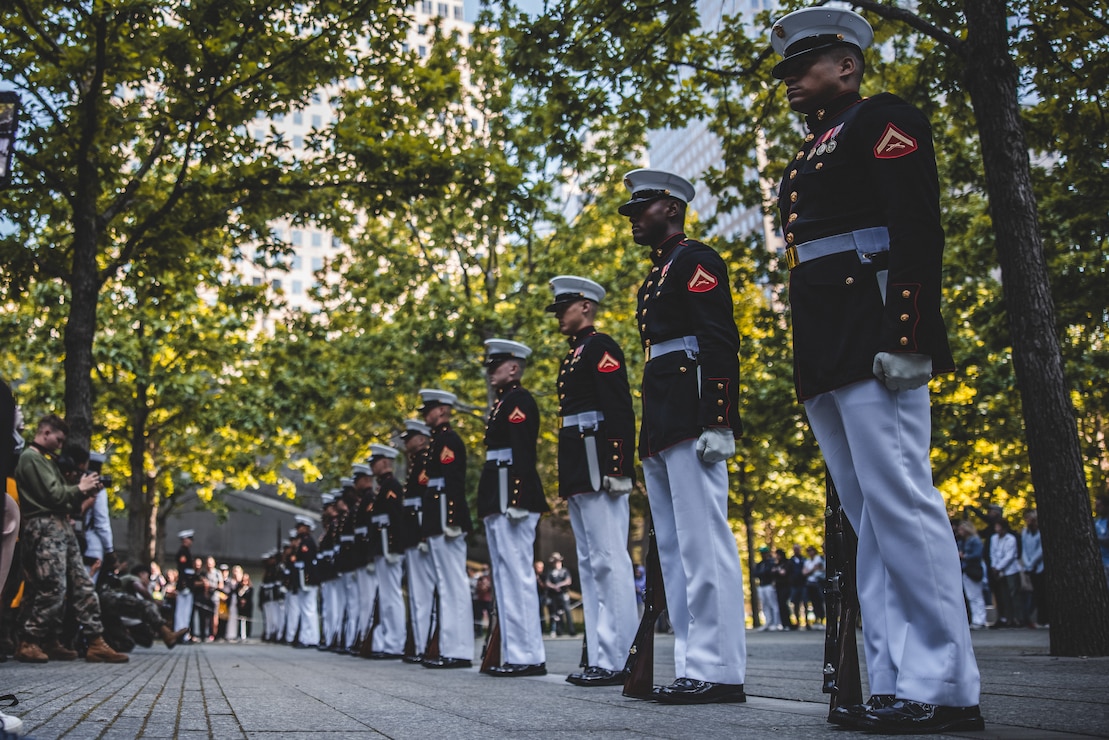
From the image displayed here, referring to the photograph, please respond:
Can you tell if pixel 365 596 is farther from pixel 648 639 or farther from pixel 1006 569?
pixel 1006 569

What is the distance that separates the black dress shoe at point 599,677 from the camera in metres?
6.02

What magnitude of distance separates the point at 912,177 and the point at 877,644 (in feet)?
5.02

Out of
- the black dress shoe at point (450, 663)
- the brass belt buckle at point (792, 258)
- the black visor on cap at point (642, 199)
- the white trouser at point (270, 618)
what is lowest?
the white trouser at point (270, 618)

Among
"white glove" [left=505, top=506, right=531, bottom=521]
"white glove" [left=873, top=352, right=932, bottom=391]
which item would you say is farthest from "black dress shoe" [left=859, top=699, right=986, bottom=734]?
"white glove" [left=505, top=506, right=531, bottom=521]

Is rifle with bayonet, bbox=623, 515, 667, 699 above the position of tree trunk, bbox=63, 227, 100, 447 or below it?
below

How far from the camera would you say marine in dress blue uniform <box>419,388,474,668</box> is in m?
9.05

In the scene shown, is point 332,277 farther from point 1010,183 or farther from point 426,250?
point 1010,183

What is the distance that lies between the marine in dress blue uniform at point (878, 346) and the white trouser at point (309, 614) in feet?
59.6

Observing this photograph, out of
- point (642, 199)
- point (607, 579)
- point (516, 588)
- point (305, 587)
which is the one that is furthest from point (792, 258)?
point (305, 587)

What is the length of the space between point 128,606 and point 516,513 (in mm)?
6744

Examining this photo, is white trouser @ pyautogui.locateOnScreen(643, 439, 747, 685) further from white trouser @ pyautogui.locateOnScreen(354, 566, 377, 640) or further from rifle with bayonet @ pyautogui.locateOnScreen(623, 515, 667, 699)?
white trouser @ pyautogui.locateOnScreen(354, 566, 377, 640)

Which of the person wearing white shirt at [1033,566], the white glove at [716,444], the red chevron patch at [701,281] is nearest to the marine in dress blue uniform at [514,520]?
the red chevron patch at [701,281]

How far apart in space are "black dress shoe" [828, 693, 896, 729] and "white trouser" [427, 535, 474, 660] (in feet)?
19.6

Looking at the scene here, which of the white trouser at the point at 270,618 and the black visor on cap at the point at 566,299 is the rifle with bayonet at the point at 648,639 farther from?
the white trouser at the point at 270,618
